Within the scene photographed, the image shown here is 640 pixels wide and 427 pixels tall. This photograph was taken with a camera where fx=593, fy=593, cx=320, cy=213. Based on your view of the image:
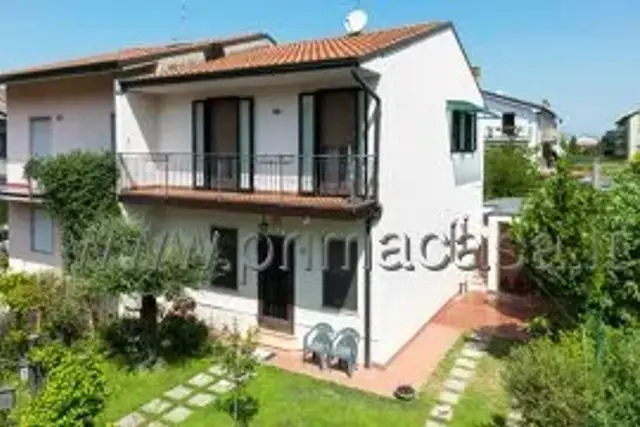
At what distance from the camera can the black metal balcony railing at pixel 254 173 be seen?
1529cm

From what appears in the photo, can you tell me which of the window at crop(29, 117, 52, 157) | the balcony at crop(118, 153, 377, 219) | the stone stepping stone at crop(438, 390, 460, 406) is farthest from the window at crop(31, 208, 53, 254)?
the stone stepping stone at crop(438, 390, 460, 406)

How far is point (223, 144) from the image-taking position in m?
18.4

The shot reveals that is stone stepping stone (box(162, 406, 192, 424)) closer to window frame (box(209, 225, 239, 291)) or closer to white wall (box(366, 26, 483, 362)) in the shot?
white wall (box(366, 26, 483, 362))

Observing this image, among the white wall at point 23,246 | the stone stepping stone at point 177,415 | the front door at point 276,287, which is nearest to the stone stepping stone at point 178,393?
the stone stepping stone at point 177,415

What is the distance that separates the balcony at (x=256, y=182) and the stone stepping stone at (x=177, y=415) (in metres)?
5.36

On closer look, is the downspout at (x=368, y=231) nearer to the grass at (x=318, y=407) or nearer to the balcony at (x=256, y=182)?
the balcony at (x=256, y=182)

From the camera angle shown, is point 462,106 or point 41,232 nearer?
point 462,106

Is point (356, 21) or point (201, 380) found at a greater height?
point (356, 21)

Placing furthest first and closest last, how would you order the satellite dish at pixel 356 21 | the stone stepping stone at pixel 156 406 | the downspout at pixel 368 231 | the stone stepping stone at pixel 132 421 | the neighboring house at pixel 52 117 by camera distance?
the neighboring house at pixel 52 117, the satellite dish at pixel 356 21, the downspout at pixel 368 231, the stone stepping stone at pixel 156 406, the stone stepping stone at pixel 132 421

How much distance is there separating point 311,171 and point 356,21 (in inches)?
242

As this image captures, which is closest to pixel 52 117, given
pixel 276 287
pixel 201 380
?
pixel 276 287

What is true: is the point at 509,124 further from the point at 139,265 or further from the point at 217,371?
the point at 139,265

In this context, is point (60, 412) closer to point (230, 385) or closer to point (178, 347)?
point (230, 385)

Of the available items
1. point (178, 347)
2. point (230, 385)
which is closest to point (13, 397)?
point (230, 385)
